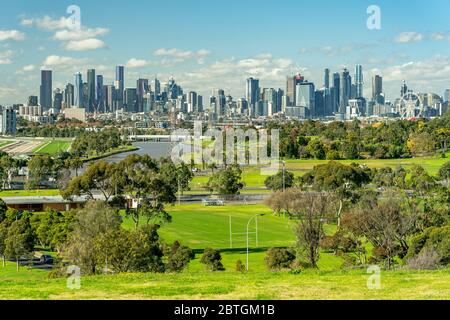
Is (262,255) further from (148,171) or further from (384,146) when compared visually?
(384,146)

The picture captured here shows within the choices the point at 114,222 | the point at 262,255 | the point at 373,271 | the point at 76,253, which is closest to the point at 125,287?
the point at 373,271

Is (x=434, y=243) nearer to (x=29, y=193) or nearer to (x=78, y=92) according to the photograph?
(x=29, y=193)

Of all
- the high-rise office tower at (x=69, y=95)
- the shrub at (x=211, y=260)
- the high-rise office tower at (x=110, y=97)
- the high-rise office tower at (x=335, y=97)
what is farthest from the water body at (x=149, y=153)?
the high-rise office tower at (x=335, y=97)

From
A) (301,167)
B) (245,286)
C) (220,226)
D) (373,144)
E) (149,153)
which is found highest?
(373,144)

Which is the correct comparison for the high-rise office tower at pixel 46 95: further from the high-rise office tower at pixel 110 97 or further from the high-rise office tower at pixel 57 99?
the high-rise office tower at pixel 110 97

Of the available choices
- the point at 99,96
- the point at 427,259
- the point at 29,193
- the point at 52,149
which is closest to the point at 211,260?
the point at 427,259

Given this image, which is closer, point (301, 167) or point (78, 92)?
point (301, 167)
